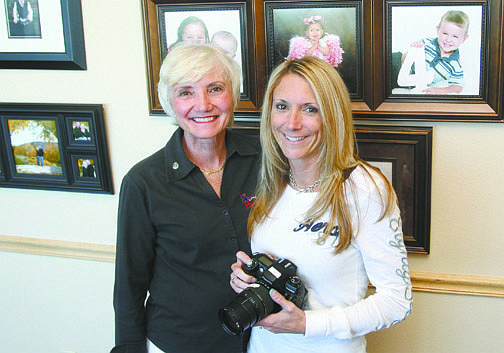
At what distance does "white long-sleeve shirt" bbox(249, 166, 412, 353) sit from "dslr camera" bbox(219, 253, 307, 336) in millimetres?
49

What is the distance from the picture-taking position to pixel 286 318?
1168 millimetres

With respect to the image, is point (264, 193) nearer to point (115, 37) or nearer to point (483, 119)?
point (483, 119)

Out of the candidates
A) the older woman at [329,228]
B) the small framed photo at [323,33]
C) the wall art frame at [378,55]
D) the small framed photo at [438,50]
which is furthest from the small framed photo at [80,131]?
the small framed photo at [438,50]

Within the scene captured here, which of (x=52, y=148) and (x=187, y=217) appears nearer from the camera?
(x=187, y=217)

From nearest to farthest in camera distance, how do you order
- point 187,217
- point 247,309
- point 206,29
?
point 247,309
point 187,217
point 206,29

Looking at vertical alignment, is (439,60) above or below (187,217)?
above

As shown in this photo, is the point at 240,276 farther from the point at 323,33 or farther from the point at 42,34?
the point at 42,34

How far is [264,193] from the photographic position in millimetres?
1335

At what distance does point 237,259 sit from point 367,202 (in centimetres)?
41

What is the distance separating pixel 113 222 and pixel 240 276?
Answer: 863mm

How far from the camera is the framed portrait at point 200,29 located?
1.57m

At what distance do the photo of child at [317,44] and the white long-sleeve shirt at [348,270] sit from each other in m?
0.47

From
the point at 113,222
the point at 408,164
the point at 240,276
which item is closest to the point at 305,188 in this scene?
the point at 240,276

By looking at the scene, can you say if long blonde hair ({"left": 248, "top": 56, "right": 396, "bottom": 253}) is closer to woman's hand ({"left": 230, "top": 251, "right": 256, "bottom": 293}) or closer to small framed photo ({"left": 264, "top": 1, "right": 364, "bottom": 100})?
woman's hand ({"left": 230, "top": 251, "right": 256, "bottom": 293})
